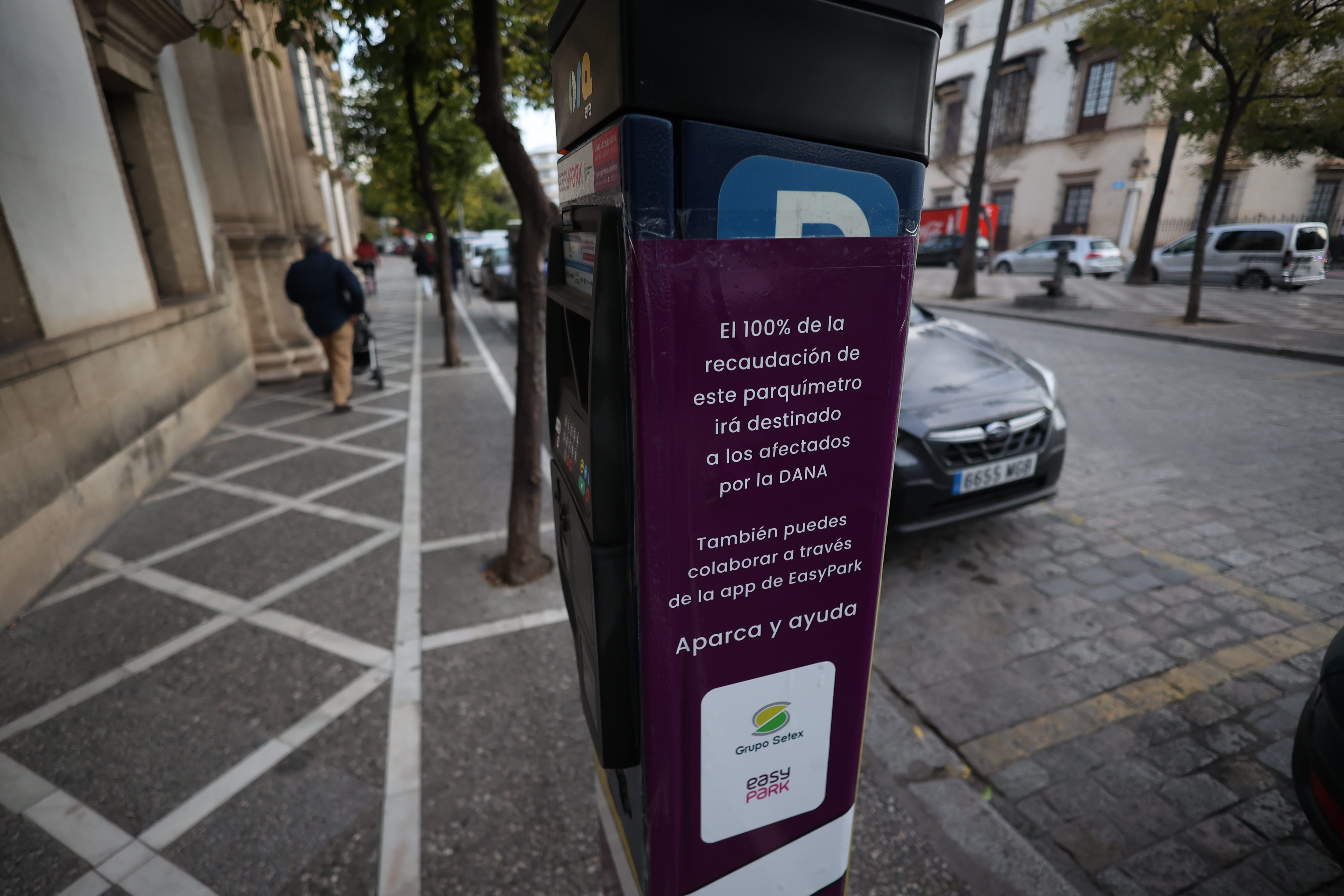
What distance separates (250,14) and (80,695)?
10020 millimetres

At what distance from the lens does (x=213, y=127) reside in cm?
852

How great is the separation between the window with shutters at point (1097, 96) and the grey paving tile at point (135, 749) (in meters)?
32.9

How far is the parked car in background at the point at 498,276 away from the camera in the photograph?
735 inches

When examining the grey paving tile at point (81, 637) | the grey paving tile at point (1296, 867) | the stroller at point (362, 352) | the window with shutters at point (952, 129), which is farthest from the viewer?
the window with shutters at point (952, 129)

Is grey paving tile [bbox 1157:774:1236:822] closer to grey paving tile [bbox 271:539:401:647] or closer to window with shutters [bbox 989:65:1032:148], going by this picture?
grey paving tile [bbox 271:539:401:647]

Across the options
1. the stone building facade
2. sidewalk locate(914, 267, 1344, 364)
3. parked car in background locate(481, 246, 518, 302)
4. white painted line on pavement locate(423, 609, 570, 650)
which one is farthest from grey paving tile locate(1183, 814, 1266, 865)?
parked car in background locate(481, 246, 518, 302)

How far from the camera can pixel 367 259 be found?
18719 millimetres

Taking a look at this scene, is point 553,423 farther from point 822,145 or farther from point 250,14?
point 250,14

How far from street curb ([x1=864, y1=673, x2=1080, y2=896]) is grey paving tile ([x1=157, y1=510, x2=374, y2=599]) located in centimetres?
336

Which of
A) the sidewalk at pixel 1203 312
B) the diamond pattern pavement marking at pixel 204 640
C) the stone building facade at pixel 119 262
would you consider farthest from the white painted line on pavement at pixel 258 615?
the sidewalk at pixel 1203 312

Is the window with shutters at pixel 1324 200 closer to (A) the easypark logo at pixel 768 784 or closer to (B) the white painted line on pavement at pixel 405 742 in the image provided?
(B) the white painted line on pavement at pixel 405 742

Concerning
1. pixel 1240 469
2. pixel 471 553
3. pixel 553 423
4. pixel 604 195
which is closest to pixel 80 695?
pixel 471 553

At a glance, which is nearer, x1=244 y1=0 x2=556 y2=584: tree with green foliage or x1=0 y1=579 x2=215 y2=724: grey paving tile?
x1=0 y1=579 x2=215 y2=724: grey paving tile

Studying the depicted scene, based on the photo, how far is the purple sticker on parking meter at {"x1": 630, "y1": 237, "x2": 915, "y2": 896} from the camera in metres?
1.11
